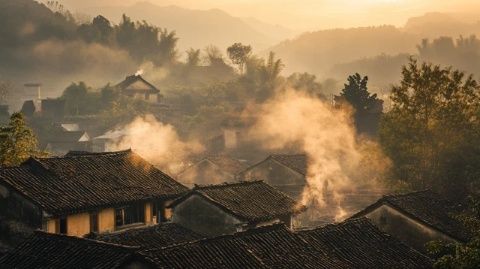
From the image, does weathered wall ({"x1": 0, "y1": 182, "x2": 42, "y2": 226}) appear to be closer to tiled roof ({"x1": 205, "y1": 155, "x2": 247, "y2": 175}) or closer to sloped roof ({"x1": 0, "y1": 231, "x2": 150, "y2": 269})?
sloped roof ({"x1": 0, "y1": 231, "x2": 150, "y2": 269})

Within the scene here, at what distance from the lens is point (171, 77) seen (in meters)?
155

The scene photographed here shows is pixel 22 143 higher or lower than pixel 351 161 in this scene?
higher

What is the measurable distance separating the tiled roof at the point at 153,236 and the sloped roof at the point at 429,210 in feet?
32.5

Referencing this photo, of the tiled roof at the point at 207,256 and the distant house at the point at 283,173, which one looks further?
the distant house at the point at 283,173

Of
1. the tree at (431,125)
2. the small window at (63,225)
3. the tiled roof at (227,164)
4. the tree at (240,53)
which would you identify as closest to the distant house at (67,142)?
the tiled roof at (227,164)

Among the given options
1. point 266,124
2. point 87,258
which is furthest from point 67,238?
point 266,124

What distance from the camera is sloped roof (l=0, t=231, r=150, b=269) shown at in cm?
2964

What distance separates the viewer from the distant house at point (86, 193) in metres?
39.6

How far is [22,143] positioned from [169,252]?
904 inches

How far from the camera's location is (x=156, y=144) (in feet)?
323

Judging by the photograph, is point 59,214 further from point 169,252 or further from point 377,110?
point 377,110

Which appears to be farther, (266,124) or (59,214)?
(266,124)

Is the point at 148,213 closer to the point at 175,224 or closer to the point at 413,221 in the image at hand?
the point at 175,224

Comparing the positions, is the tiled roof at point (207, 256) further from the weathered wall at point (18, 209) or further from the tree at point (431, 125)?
the tree at point (431, 125)
